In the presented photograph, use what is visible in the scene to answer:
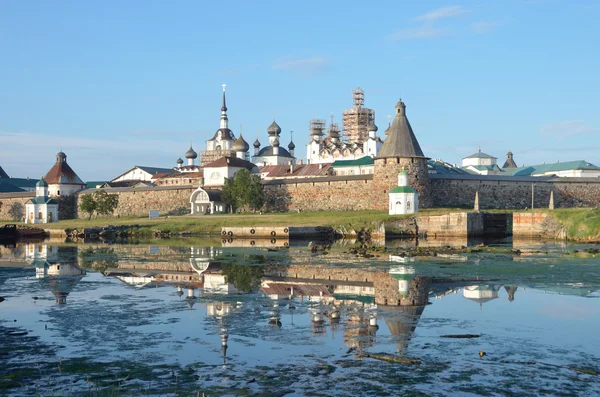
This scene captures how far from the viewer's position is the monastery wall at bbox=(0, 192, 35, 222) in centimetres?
5566

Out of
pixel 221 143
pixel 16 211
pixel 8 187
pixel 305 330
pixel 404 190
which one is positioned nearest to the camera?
pixel 305 330

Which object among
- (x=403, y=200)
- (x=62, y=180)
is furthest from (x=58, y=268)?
(x=62, y=180)

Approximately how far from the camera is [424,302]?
12.6 metres

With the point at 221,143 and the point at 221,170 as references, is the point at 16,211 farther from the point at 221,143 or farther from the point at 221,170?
the point at 221,143

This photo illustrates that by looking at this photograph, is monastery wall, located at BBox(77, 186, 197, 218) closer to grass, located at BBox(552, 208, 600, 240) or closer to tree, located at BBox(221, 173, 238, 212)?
tree, located at BBox(221, 173, 238, 212)

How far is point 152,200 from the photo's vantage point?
171ft

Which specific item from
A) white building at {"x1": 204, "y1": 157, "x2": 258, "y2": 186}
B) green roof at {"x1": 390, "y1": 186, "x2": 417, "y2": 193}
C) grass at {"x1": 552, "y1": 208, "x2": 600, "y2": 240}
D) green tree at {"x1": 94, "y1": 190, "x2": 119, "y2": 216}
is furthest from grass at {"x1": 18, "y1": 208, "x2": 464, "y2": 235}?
white building at {"x1": 204, "y1": 157, "x2": 258, "y2": 186}

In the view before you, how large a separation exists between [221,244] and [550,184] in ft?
80.4

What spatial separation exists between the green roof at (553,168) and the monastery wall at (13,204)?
44.5 metres

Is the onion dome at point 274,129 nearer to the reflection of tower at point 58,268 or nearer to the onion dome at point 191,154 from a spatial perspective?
the onion dome at point 191,154

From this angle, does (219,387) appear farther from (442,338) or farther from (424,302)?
(424,302)

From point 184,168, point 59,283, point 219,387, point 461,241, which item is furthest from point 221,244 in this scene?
point 184,168

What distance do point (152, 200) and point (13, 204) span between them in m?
12.0

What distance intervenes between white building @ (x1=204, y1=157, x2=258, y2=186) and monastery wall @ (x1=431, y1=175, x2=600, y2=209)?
17.6 meters
